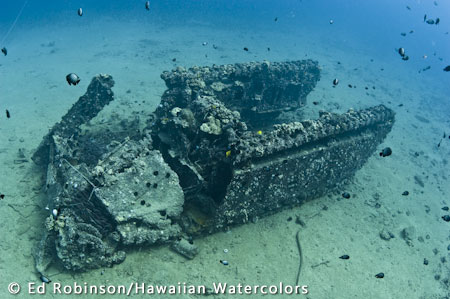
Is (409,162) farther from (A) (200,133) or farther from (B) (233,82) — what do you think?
(A) (200,133)

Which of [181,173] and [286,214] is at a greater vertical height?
[181,173]

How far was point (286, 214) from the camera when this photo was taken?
9352mm

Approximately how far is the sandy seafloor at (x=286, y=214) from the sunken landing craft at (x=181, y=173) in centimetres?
59

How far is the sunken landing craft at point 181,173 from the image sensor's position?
6.82 m

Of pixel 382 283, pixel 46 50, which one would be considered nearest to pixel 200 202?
pixel 382 283

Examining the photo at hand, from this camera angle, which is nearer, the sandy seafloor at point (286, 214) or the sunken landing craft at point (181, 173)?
the sunken landing craft at point (181, 173)

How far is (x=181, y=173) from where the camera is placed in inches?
328

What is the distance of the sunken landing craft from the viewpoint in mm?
6824

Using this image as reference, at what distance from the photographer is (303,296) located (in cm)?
707

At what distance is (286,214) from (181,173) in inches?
166

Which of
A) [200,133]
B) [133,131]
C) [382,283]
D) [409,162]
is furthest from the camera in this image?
[409,162]

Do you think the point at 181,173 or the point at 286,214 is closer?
the point at 181,173

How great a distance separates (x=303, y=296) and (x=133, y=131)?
10.1m

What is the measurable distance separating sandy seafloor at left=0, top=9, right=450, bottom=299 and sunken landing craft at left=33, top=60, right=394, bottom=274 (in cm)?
59
